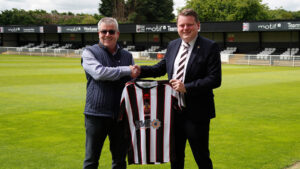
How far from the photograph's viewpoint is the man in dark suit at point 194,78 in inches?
151

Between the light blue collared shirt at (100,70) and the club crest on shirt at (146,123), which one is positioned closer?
the light blue collared shirt at (100,70)

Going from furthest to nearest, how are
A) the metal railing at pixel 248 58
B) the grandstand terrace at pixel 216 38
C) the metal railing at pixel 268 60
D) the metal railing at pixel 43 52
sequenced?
the metal railing at pixel 43 52
the grandstand terrace at pixel 216 38
the metal railing at pixel 248 58
the metal railing at pixel 268 60

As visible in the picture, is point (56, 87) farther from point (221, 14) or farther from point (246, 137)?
point (221, 14)

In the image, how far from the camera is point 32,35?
58688 millimetres

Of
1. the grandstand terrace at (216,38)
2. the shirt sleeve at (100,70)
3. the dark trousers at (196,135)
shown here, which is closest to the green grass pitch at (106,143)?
the dark trousers at (196,135)

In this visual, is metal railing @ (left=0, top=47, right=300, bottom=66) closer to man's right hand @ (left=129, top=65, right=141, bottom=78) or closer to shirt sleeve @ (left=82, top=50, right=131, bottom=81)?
man's right hand @ (left=129, top=65, right=141, bottom=78)

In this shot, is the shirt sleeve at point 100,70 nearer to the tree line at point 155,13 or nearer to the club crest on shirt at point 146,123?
the club crest on shirt at point 146,123

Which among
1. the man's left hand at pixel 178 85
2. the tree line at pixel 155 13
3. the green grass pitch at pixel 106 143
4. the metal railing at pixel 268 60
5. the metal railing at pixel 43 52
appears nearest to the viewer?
the man's left hand at pixel 178 85

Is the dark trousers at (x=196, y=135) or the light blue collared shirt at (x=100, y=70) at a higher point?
the light blue collared shirt at (x=100, y=70)

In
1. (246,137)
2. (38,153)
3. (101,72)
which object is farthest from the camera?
(246,137)

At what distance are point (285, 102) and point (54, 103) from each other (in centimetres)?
683

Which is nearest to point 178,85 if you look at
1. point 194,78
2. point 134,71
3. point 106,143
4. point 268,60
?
point 194,78

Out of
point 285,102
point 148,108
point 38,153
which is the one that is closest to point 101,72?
point 148,108

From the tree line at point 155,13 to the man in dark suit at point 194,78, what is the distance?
213 feet
